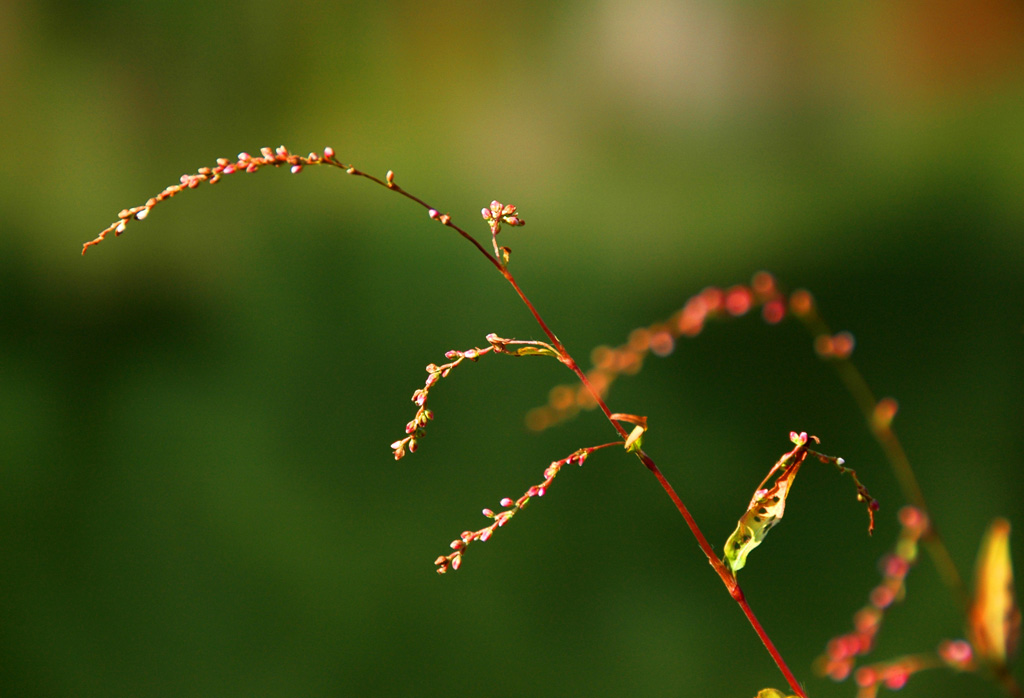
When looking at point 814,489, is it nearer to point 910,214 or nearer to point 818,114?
point 910,214

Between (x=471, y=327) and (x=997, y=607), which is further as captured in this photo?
(x=471, y=327)

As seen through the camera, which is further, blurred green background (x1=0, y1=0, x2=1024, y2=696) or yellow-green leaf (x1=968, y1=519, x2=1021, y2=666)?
blurred green background (x1=0, y1=0, x2=1024, y2=696)

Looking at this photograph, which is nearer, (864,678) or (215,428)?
(864,678)

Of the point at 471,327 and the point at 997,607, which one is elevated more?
the point at 471,327

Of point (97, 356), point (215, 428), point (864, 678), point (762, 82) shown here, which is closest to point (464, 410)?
point (215, 428)

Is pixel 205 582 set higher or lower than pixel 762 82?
lower

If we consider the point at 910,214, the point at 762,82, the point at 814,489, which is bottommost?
the point at 814,489

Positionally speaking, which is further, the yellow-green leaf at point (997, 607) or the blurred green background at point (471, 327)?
the blurred green background at point (471, 327)
